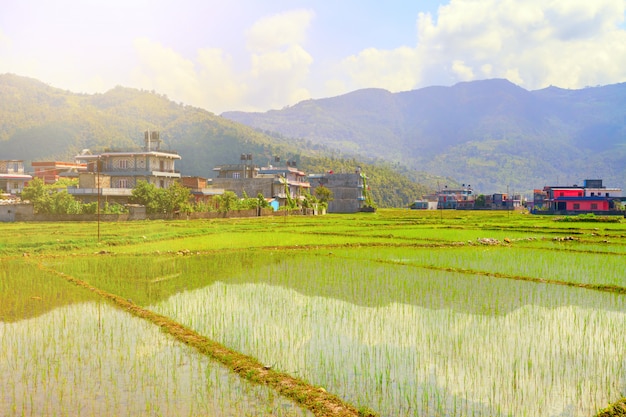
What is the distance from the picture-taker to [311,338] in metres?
11.0

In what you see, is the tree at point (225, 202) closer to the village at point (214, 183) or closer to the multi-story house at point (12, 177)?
the village at point (214, 183)

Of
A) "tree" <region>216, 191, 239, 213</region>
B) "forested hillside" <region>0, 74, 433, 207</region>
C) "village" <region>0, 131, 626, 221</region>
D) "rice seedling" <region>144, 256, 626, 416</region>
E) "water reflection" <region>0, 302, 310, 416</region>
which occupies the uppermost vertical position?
"forested hillside" <region>0, 74, 433, 207</region>

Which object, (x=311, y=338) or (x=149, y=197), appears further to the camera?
(x=149, y=197)

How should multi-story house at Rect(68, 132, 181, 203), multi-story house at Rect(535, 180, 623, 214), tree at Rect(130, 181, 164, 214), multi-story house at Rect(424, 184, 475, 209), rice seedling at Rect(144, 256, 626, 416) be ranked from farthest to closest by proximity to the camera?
multi-story house at Rect(424, 184, 475, 209), multi-story house at Rect(535, 180, 623, 214), multi-story house at Rect(68, 132, 181, 203), tree at Rect(130, 181, 164, 214), rice seedling at Rect(144, 256, 626, 416)

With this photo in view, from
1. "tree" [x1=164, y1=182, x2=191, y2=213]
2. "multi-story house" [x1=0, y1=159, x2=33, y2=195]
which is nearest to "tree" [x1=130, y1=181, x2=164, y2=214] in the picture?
"tree" [x1=164, y1=182, x2=191, y2=213]

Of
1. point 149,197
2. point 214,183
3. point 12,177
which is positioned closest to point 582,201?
point 214,183

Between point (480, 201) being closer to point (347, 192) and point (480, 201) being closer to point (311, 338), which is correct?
point (347, 192)

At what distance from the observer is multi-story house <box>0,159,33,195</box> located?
2893 inches

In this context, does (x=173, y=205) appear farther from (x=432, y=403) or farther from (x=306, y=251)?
(x=432, y=403)

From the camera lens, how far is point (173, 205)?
54250 mm

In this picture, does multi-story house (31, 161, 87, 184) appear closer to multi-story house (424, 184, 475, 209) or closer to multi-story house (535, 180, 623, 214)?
multi-story house (535, 180, 623, 214)

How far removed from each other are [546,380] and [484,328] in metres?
3.09

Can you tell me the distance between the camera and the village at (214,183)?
60.3m

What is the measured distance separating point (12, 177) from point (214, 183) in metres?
28.4
